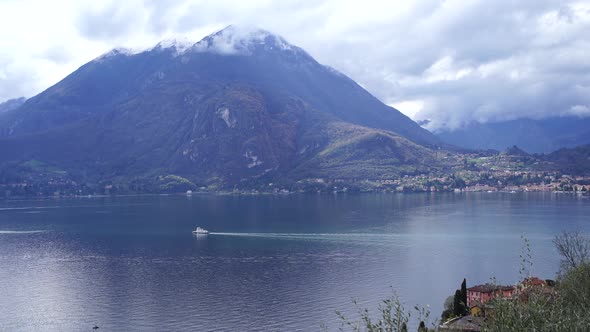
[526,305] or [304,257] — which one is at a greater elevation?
[526,305]

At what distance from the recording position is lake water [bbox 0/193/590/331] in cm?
6962

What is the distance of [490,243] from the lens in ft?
390

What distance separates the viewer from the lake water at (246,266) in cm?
6962

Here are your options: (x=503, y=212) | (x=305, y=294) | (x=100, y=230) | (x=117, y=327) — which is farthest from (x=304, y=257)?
(x=503, y=212)

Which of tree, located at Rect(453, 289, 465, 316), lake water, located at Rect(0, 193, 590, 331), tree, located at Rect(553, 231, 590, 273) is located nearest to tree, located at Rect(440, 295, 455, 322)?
tree, located at Rect(453, 289, 465, 316)

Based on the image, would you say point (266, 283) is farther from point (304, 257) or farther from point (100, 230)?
point (100, 230)

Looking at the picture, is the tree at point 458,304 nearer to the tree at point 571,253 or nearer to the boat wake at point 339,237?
the tree at point 571,253

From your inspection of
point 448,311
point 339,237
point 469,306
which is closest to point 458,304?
point 448,311

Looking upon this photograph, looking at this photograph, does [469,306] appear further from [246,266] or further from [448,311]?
[246,266]

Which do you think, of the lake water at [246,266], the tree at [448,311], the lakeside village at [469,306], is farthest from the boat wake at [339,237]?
the tree at [448,311]

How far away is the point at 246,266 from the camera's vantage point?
324 feet

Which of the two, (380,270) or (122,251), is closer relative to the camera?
(380,270)

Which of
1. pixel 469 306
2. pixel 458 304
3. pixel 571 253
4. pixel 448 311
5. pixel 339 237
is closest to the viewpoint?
pixel 458 304

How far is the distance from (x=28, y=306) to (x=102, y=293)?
939 centimetres
